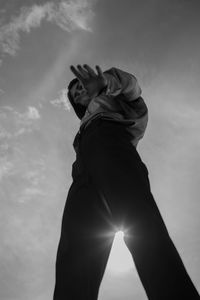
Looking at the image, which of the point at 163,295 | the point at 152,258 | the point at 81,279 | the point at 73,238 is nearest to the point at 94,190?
the point at 73,238

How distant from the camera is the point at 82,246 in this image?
2.35 meters

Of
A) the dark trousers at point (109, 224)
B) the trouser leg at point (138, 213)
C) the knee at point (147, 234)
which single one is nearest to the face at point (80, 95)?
the dark trousers at point (109, 224)

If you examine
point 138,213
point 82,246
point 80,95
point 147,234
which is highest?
point 80,95

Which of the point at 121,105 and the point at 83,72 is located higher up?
the point at 83,72

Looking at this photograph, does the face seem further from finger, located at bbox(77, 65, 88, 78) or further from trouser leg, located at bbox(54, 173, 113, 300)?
trouser leg, located at bbox(54, 173, 113, 300)

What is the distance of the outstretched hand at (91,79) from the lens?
2812mm

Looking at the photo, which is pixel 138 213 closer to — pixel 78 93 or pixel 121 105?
pixel 121 105

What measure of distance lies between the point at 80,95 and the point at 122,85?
680 millimetres

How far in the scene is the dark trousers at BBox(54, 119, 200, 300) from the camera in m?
1.68

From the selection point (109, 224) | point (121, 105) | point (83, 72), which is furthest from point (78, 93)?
point (109, 224)

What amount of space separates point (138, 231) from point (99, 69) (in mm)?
1531

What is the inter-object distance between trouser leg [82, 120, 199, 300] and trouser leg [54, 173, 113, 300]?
0.97 feet

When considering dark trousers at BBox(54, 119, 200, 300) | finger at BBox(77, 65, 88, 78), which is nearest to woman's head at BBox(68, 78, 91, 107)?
finger at BBox(77, 65, 88, 78)

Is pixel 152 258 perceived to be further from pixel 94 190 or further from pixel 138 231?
pixel 94 190
